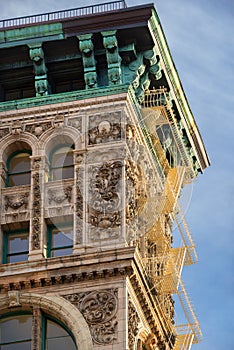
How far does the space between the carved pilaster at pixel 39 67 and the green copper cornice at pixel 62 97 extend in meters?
0.65

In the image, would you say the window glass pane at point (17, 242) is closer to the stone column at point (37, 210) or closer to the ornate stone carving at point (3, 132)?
the stone column at point (37, 210)

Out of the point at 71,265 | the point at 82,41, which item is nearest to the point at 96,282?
the point at 71,265

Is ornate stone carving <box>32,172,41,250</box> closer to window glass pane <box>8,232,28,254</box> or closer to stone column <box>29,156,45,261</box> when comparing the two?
stone column <box>29,156,45,261</box>

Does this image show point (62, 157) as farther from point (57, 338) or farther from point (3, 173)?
point (57, 338)

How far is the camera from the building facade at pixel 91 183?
57.8 m

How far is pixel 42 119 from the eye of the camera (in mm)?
62312

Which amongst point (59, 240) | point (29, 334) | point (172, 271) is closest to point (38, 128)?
point (59, 240)

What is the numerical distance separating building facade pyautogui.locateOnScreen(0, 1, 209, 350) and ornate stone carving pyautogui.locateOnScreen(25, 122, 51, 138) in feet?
0.16

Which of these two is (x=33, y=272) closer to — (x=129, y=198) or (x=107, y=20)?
(x=129, y=198)

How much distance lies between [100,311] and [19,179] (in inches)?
273

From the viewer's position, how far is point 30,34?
209 feet

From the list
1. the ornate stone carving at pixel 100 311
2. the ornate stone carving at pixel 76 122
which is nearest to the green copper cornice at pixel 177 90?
the ornate stone carving at pixel 76 122

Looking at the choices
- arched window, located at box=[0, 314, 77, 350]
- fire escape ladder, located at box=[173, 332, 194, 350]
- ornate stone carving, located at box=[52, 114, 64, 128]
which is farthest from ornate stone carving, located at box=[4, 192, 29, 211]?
fire escape ladder, located at box=[173, 332, 194, 350]

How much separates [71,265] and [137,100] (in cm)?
816
